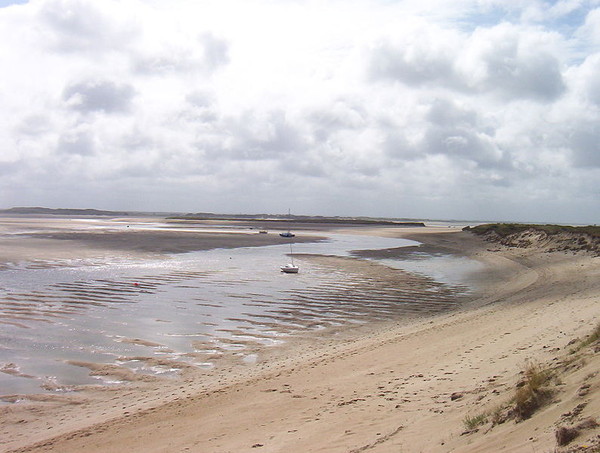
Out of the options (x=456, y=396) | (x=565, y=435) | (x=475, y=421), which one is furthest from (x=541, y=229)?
(x=565, y=435)

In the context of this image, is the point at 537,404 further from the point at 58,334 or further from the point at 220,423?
the point at 58,334

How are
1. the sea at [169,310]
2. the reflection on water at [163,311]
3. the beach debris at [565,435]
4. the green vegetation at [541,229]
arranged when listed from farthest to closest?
the green vegetation at [541,229] → the sea at [169,310] → the reflection on water at [163,311] → the beach debris at [565,435]

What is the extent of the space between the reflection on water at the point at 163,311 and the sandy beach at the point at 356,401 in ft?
4.82

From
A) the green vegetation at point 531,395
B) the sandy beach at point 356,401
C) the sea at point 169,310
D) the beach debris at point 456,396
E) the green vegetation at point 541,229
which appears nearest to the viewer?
the green vegetation at point 531,395

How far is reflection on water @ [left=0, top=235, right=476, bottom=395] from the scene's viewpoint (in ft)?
42.6

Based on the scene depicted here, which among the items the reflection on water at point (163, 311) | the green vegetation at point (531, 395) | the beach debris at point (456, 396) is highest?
the green vegetation at point (531, 395)

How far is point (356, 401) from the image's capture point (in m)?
8.82

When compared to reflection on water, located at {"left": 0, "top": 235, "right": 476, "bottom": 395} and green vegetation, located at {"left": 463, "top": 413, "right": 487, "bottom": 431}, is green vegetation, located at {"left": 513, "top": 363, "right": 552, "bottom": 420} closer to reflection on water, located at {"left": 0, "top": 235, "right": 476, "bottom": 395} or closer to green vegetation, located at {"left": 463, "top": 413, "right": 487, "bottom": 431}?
green vegetation, located at {"left": 463, "top": 413, "right": 487, "bottom": 431}

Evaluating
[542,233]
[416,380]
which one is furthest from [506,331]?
[542,233]

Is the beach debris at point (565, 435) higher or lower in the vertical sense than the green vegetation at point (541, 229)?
lower

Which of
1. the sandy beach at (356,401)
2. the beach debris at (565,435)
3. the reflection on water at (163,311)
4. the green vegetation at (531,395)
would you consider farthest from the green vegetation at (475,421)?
the reflection on water at (163,311)

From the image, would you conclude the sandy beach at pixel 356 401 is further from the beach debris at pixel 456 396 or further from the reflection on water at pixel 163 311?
the reflection on water at pixel 163 311

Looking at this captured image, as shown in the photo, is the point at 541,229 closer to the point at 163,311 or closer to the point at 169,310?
the point at 169,310

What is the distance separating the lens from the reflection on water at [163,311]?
511 inches
